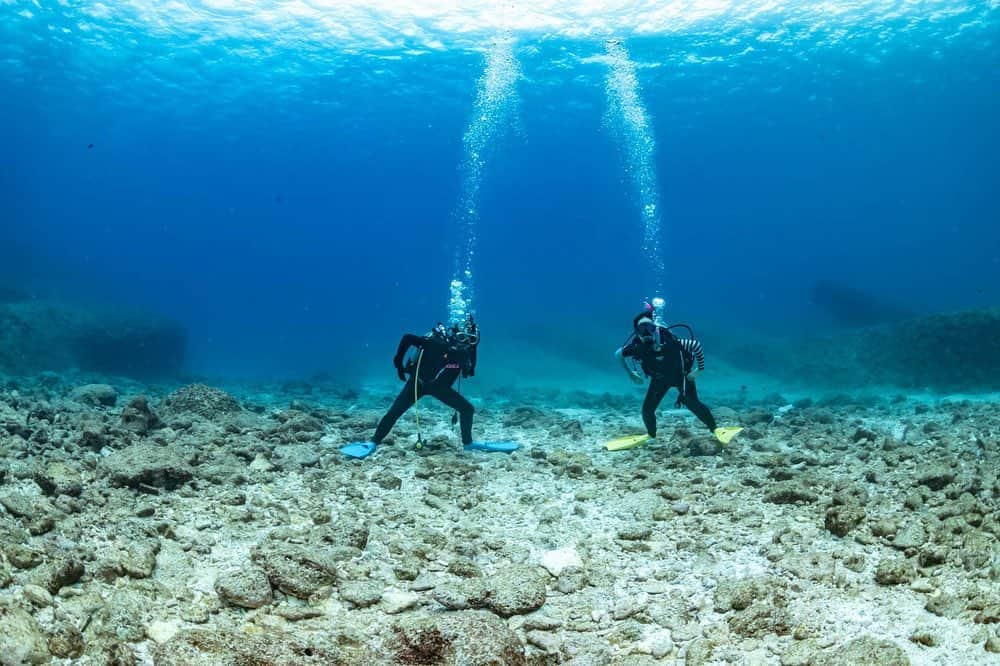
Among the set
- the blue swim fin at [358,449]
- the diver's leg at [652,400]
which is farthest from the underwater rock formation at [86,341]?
the diver's leg at [652,400]

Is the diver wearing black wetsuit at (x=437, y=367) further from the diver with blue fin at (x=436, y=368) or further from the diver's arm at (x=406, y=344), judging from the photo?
the diver's arm at (x=406, y=344)

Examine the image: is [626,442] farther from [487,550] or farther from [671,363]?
[487,550]

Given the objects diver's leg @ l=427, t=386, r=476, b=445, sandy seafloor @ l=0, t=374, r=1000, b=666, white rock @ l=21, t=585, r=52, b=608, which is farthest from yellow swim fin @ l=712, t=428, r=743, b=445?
white rock @ l=21, t=585, r=52, b=608

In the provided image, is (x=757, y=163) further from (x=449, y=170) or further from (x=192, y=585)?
(x=192, y=585)

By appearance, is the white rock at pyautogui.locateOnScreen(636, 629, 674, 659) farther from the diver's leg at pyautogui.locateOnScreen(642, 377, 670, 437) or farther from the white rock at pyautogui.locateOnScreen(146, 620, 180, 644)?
the diver's leg at pyautogui.locateOnScreen(642, 377, 670, 437)

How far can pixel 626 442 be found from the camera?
964cm

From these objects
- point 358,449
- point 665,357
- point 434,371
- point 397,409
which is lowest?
point 358,449

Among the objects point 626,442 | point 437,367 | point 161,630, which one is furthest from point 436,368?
point 161,630

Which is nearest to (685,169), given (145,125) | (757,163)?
(757,163)

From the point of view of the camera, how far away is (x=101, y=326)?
24.2 m

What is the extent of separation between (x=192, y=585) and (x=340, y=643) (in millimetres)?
1366

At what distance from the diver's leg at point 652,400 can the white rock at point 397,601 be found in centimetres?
572

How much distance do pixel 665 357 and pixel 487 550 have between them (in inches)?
183

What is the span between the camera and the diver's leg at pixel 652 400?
9.62 metres
